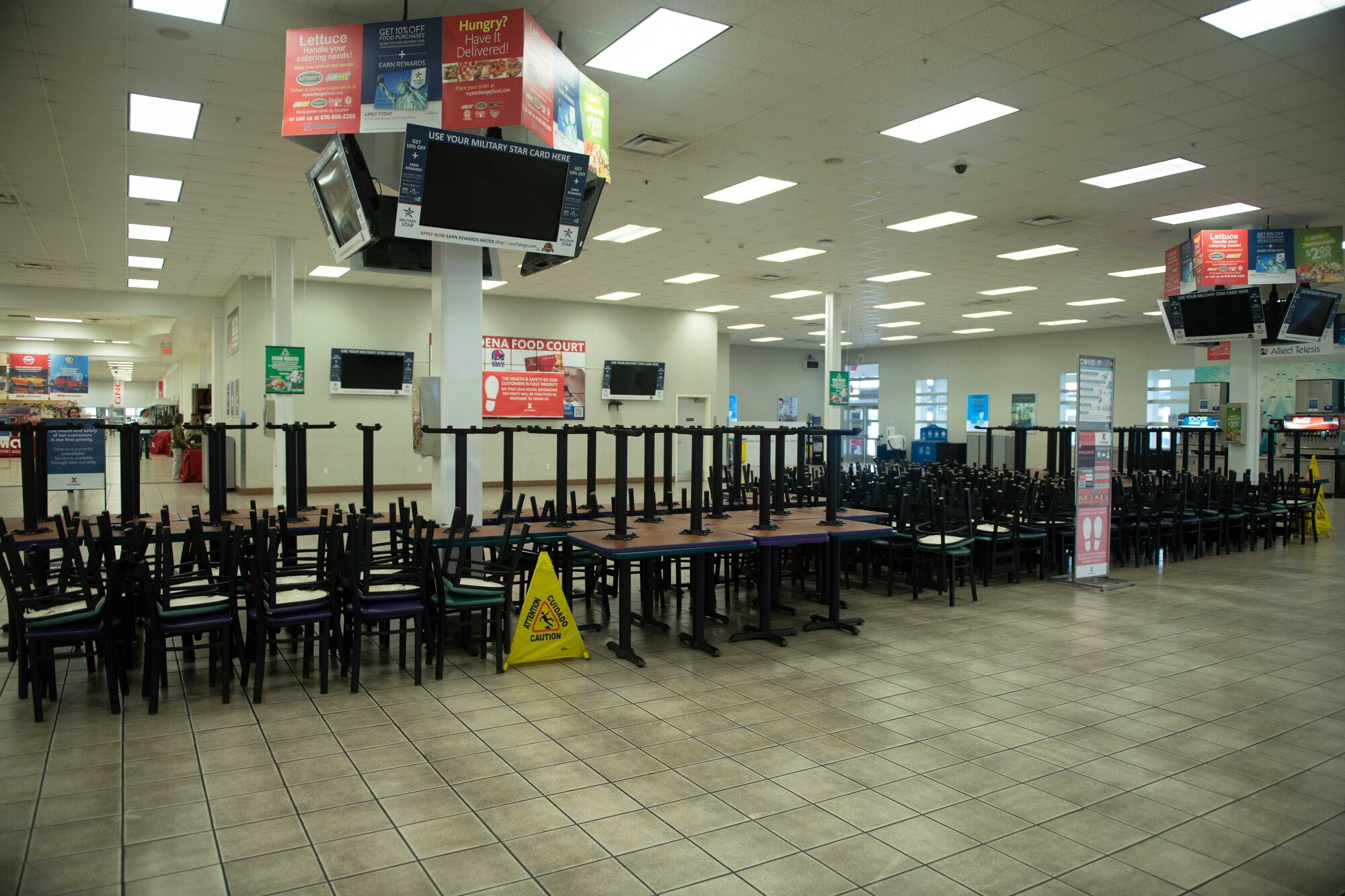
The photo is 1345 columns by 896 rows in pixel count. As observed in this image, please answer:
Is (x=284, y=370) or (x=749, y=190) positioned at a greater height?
(x=749, y=190)

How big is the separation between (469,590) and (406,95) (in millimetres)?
3126

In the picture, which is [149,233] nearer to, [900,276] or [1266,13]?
→ [900,276]

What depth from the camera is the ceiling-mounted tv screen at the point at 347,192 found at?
209 inches

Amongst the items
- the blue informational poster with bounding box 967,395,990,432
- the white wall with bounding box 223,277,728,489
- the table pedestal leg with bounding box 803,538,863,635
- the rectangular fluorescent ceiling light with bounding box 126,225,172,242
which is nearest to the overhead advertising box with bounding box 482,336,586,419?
the white wall with bounding box 223,277,728,489

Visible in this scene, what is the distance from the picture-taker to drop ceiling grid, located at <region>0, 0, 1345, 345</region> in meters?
5.29

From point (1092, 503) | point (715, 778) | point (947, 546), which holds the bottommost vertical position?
point (715, 778)

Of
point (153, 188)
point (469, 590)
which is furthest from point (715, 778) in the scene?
point (153, 188)

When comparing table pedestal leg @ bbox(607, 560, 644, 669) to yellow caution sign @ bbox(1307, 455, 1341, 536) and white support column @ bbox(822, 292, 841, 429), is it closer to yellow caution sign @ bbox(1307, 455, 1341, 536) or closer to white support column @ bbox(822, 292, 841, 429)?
white support column @ bbox(822, 292, 841, 429)

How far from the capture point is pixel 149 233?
11.0 meters

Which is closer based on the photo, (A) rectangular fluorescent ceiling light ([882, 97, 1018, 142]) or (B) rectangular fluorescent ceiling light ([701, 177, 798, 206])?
(A) rectangular fluorescent ceiling light ([882, 97, 1018, 142])

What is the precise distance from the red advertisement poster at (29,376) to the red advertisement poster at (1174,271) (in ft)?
100

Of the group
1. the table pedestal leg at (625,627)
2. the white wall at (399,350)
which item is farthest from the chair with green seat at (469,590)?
the white wall at (399,350)

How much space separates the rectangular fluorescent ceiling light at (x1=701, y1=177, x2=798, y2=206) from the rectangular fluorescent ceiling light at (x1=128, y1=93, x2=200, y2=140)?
495 centimetres

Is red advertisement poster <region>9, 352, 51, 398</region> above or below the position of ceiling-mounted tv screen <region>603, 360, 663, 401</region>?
above
